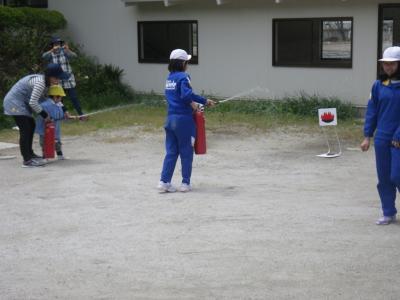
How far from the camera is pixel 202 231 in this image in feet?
23.5

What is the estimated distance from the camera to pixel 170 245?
6.73 m

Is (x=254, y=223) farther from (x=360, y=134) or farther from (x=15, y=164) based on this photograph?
(x=360, y=134)

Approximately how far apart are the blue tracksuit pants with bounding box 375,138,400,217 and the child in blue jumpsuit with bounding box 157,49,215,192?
2306 millimetres

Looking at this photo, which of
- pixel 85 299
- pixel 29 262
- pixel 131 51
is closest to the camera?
pixel 85 299

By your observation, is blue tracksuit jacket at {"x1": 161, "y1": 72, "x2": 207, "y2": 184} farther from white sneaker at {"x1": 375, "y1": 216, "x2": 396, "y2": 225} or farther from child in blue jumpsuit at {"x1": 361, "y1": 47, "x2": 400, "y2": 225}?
white sneaker at {"x1": 375, "y1": 216, "x2": 396, "y2": 225}

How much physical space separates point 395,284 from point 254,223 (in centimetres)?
204

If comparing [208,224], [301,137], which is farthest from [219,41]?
[208,224]

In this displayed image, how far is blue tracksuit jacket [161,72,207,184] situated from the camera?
852cm

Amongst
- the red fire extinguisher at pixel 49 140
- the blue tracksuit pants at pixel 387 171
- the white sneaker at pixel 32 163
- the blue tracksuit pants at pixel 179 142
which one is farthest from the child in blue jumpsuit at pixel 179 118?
the white sneaker at pixel 32 163

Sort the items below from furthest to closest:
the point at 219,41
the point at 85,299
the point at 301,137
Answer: the point at 219,41 < the point at 301,137 < the point at 85,299

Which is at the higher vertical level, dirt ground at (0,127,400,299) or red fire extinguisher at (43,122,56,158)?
red fire extinguisher at (43,122,56,158)

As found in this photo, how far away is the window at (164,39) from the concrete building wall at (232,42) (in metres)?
0.16

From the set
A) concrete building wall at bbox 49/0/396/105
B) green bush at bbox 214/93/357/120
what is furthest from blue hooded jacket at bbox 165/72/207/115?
concrete building wall at bbox 49/0/396/105

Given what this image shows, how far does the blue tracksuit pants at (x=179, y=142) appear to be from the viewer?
862cm
